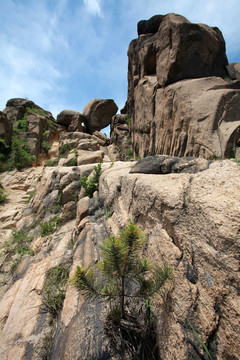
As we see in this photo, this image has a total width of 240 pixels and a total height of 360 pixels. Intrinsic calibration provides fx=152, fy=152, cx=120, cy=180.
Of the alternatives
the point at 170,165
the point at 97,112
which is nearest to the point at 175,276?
the point at 170,165

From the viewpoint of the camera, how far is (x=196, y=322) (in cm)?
101

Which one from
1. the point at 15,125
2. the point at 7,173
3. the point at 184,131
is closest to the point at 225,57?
the point at 184,131

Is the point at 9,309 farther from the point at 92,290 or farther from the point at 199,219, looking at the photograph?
the point at 199,219

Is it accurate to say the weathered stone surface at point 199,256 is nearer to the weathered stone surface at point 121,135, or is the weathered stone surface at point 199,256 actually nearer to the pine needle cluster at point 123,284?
the pine needle cluster at point 123,284

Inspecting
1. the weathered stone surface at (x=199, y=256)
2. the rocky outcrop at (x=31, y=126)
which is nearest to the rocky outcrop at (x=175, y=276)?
the weathered stone surface at (x=199, y=256)

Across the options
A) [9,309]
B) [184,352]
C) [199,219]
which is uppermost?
[199,219]

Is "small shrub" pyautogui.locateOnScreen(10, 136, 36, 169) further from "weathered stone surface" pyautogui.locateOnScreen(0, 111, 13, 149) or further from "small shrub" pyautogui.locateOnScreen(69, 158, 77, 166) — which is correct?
"small shrub" pyautogui.locateOnScreen(69, 158, 77, 166)

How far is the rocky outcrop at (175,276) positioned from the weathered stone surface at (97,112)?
15.7 meters

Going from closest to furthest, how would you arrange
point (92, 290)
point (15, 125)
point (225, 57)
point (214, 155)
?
point (92, 290) → point (214, 155) → point (225, 57) → point (15, 125)

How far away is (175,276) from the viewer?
123 centimetres

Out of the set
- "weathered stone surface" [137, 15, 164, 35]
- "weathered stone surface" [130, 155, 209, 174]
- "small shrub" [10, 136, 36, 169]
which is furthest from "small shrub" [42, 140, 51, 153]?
"weathered stone surface" [130, 155, 209, 174]

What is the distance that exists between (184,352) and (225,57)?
845cm

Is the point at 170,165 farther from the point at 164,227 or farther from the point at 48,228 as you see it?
the point at 48,228

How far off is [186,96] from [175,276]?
16.0 ft
